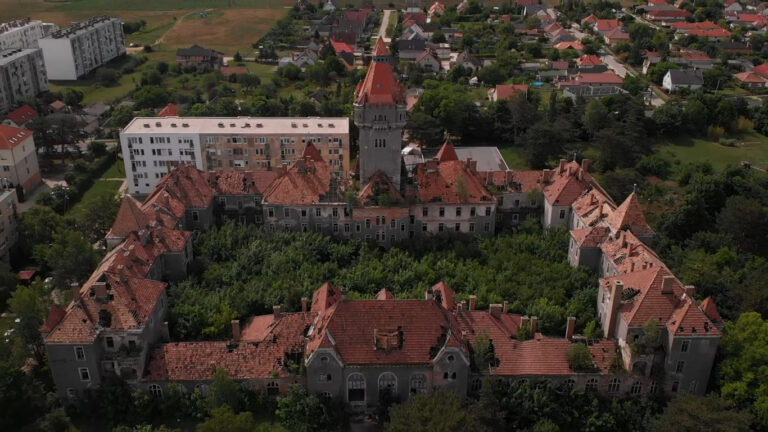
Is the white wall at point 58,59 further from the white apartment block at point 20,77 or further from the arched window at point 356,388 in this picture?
the arched window at point 356,388

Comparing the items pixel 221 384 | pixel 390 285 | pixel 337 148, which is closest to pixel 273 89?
pixel 337 148

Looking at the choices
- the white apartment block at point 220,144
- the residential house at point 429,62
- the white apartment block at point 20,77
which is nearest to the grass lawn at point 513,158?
the white apartment block at point 220,144

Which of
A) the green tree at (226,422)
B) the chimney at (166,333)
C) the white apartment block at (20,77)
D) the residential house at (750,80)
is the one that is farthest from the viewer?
the residential house at (750,80)

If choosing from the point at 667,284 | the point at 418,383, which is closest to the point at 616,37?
the point at 667,284

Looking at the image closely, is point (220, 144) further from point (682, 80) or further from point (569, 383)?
point (682, 80)

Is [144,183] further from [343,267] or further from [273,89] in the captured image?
[273,89]

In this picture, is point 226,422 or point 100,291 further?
point 100,291
